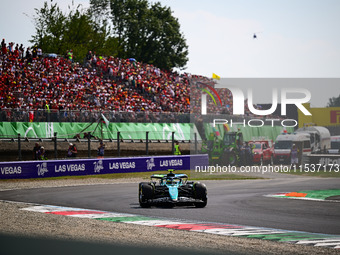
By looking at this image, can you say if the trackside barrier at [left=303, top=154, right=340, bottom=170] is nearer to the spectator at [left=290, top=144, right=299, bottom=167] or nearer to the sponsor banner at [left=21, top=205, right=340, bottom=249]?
the spectator at [left=290, top=144, right=299, bottom=167]

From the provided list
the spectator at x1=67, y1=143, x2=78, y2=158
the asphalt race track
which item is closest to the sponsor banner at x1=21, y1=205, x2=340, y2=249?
the asphalt race track

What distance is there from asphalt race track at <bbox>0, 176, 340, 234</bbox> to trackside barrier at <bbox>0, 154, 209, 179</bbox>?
4328 mm

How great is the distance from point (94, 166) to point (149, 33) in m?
Result: 42.5

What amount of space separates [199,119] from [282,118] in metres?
4.95

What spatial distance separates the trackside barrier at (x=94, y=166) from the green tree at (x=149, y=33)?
118 feet

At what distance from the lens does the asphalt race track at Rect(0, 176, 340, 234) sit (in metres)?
12.2

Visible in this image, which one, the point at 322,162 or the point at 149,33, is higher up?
the point at 149,33

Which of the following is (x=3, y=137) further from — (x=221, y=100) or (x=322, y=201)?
(x=322, y=201)

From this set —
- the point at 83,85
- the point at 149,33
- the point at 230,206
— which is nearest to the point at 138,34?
the point at 149,33

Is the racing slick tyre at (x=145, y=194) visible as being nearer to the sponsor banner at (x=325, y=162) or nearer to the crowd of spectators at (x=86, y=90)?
the crowd of spectators at (x=86, y=90)

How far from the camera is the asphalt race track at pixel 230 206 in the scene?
12.2m

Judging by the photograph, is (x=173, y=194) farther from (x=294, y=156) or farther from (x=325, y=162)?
(x=294, y=156)

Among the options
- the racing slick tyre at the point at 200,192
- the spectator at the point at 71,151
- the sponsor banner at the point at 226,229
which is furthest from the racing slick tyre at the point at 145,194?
the spectator at the point at 71,151

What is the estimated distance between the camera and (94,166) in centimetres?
2877
